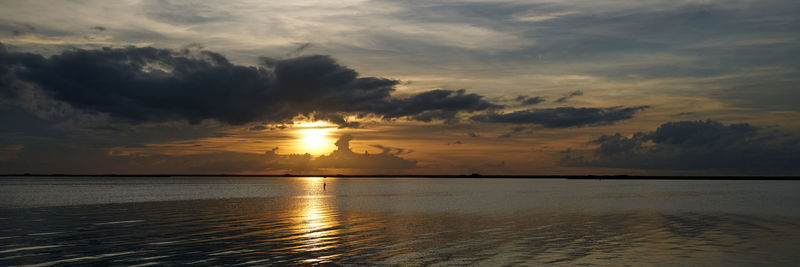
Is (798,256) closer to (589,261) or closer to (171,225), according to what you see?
(589,261)

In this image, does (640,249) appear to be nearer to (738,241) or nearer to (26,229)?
(738,241)

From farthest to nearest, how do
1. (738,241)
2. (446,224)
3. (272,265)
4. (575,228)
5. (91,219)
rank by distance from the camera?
(91,219) < (446,224) < (575,228) < (738,241) < (272,265)

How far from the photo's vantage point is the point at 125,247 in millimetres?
35406

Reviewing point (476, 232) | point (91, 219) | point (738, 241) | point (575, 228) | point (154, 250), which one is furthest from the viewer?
point (91, 219)

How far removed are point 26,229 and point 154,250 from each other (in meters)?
21.0

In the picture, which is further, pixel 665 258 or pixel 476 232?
pixel 476 232

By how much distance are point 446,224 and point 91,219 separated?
36639 mm

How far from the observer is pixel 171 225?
51.1m

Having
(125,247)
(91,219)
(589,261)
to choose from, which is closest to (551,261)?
(589,261)

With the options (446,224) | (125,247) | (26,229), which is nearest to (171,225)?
(26,229)

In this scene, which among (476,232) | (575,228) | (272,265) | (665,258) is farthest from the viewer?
(575,228)

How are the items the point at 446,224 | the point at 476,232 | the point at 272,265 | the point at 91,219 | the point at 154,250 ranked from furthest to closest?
the point at 91,219, the point at 446,224, the point at 476,232, the point at 154,250, the point at 272,265

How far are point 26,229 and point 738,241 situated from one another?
55.4 metres

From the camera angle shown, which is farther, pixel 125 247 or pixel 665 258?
pixel 125 247
